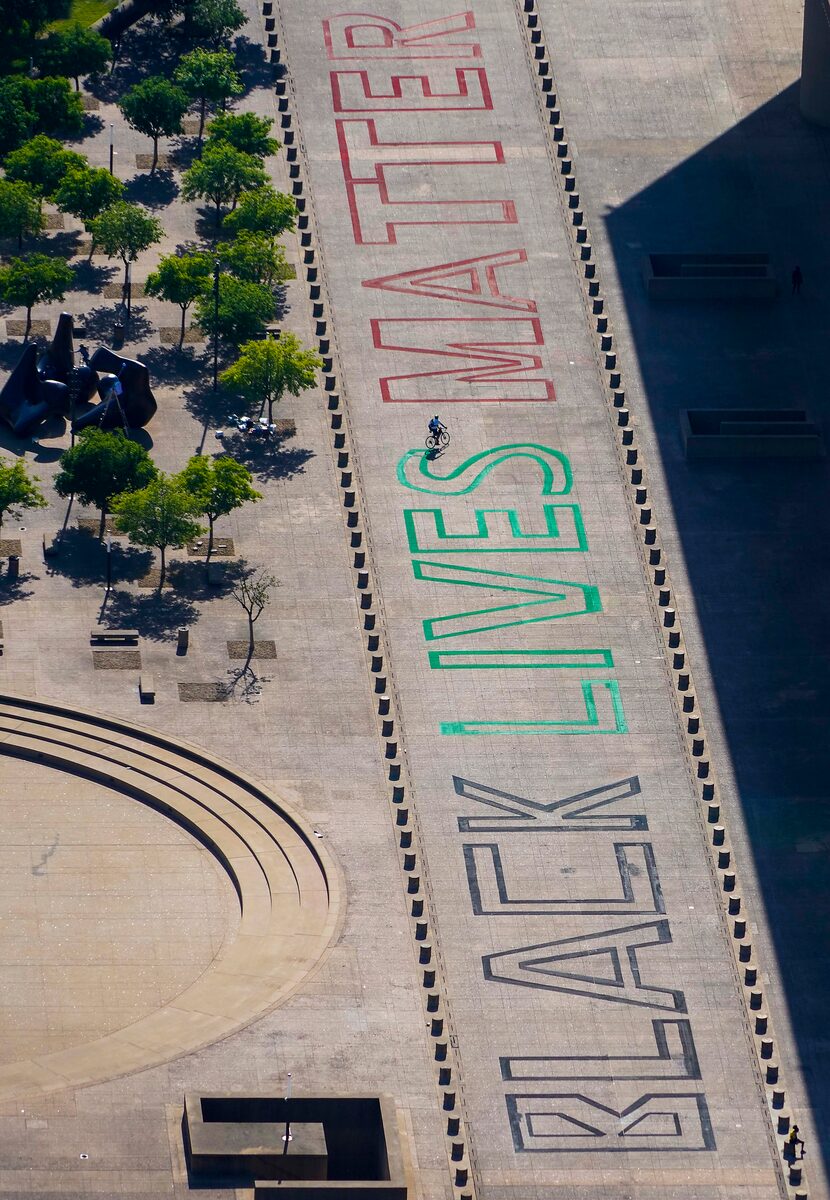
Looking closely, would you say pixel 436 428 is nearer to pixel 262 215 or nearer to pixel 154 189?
pixel 262 215

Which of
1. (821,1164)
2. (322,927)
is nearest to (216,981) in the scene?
(322,927)

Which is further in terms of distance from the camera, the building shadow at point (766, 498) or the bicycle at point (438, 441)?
the bicycle at point (438, 441)

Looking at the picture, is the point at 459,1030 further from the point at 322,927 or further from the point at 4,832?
the point at 4,832

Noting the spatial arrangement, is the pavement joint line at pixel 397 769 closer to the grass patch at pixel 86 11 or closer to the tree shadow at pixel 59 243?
the tree shadow at pixel 59 243

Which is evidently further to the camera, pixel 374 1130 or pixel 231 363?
pixel 231 363

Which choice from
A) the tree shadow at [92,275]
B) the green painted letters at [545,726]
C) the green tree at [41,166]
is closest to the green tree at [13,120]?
the green tree at [41,166]

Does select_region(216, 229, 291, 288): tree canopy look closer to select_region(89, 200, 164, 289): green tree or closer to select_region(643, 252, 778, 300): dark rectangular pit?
select_region(89, 200, 164, 289): green tree

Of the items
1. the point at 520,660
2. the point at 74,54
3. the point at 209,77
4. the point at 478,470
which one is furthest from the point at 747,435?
the point at 74,54
